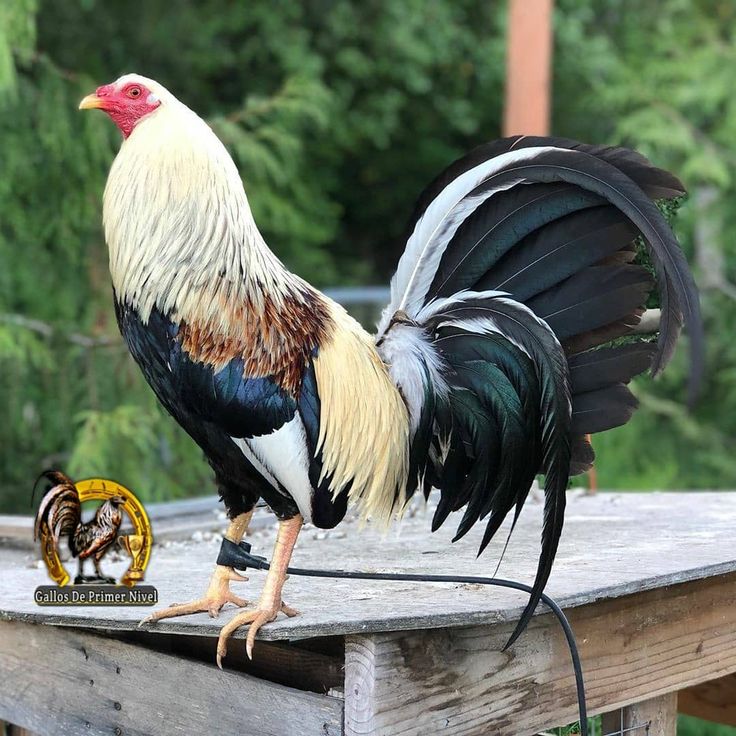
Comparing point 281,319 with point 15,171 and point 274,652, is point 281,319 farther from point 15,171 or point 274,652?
point 15,171

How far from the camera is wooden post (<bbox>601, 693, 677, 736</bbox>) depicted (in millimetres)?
2150

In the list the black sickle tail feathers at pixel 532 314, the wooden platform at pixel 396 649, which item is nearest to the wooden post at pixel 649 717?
the wooden platform at pixel 396 649

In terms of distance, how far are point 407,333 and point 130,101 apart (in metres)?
0.65

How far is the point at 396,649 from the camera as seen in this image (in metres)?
1.67

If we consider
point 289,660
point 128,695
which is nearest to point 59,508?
point 128,695

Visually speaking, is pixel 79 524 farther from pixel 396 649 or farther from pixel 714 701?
pixel 714 701

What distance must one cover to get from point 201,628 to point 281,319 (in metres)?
0.54

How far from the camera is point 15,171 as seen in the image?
5.08 metres

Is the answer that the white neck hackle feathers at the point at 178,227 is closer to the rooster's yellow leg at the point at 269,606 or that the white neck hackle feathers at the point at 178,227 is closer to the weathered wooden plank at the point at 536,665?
the rooster's yellow leg at the point at 269,606

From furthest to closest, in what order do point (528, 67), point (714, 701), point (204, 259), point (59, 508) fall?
point (528, 67) < point (714, 701) < point (59, 508) < point (204, 259)

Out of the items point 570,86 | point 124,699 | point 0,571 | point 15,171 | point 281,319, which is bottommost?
point 124,699

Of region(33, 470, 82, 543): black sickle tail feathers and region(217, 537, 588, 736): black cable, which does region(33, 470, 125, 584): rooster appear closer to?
region(33, 470, 82, 543): black sickle tail feathers

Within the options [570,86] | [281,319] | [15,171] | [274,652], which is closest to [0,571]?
[274,652]

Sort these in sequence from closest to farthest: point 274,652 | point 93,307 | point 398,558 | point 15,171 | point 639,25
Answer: point 274,652
point 398,558
point 15,171
point 93,307
point 639,25
